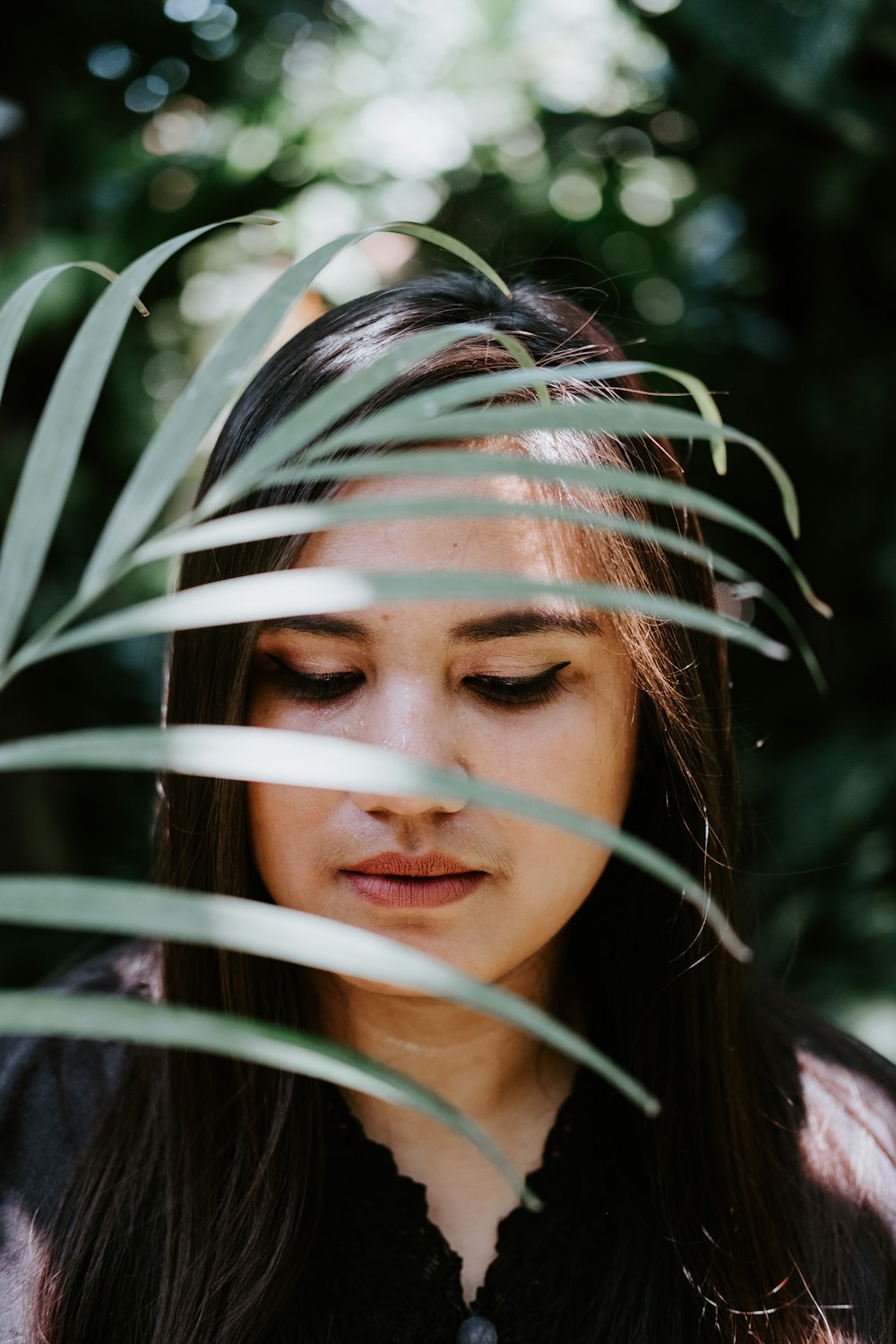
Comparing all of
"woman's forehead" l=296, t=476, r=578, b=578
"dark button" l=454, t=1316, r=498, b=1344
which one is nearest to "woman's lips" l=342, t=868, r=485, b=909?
"woman's forehead" l=296, t=476, r=578, b=578

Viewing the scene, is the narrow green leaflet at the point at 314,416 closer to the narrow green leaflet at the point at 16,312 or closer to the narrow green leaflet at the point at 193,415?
the narrow green leaflet at the point at 193,415

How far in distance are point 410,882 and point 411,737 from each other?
14 cm

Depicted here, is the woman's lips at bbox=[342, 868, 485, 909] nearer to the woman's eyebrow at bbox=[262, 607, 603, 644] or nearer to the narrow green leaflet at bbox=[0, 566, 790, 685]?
the woman's eyebrow at bbox=[262, 607, 603, 644]

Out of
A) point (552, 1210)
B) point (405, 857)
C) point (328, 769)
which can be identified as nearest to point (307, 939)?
point (328, 769)

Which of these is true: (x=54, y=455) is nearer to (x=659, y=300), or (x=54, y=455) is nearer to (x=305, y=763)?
(x=305, y=763)

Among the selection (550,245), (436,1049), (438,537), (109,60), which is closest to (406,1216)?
(436,1049)

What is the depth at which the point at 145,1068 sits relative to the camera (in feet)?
3.87

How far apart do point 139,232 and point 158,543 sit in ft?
5.84

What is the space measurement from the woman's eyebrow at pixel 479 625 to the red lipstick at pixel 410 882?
0.18 metres

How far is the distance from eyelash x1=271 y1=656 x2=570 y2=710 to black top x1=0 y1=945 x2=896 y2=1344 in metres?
0.45

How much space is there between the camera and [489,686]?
97 cm

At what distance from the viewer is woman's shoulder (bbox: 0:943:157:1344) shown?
3.65ft

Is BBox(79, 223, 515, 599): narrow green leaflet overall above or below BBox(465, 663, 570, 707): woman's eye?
above

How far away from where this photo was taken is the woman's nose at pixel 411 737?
0.89 meters
